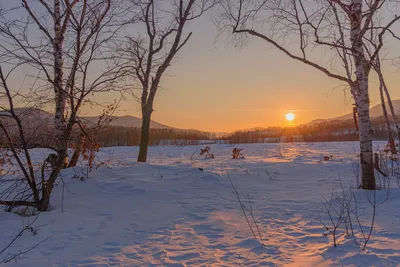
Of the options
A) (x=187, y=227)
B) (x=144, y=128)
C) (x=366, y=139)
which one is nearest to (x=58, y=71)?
(x=144, y=128)

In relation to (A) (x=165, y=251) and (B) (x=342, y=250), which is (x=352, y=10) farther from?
(A) (x=165, y=251)

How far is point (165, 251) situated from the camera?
300 cm

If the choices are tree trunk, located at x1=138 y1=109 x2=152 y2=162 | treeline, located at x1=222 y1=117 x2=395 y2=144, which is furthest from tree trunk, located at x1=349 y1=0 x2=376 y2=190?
treeline, located at x1=222 y1=117 x2=395 y2=144

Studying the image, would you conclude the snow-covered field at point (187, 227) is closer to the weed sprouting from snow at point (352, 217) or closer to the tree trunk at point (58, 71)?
the weed sprouting from snow at point (352, 217)

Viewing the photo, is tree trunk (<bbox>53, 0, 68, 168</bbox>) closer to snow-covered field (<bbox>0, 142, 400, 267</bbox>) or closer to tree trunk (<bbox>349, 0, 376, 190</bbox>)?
snow-covered field (<bbox>0, 142, 400, 267</bbox>)

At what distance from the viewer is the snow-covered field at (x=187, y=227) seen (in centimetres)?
279

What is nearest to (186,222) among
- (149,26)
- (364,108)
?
(364,108)

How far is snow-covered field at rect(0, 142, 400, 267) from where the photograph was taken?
2.79 m

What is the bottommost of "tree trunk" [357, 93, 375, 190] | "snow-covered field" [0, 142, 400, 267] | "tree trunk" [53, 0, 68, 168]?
"snow-covered field" [0, 142, 400, 267]

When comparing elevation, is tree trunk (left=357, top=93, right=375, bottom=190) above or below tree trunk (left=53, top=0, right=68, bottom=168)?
below

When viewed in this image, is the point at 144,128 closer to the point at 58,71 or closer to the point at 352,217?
the point at 58,71

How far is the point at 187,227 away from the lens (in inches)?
148

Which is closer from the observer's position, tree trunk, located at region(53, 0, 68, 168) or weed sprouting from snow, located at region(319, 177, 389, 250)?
weed sprouting from snow, located at region(319, 177, 389, 250)

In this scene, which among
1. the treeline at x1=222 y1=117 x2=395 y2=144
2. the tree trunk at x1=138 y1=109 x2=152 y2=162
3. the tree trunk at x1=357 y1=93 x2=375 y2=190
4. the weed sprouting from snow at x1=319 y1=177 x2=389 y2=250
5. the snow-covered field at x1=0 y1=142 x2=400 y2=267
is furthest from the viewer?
the treeline at x1=222 y1=117 x2=395 y2=144
